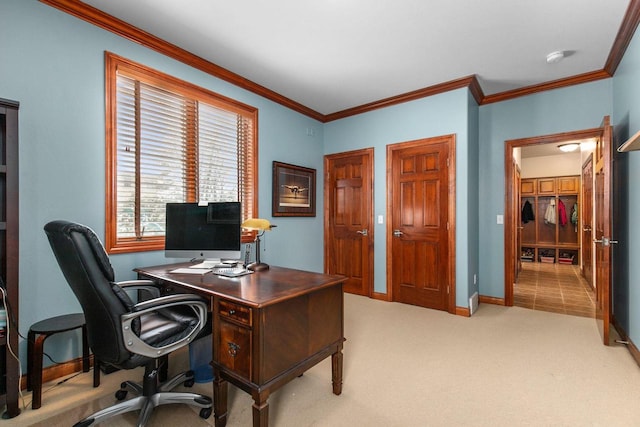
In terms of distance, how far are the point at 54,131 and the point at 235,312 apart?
1882 mm

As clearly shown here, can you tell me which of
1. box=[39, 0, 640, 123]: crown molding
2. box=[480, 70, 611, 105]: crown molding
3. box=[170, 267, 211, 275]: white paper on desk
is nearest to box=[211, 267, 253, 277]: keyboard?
box=[170, 267, 211, 275]: white paper on desk

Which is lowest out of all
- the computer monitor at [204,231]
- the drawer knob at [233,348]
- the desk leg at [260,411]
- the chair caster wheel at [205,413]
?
the chair caster wheel at [205,413]

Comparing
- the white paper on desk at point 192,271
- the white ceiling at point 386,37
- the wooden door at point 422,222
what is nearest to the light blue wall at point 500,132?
the white ceiling at point 386,37

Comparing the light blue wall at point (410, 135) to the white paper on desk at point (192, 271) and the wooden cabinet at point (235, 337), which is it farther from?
the wooden cabinet at point (235, 337)

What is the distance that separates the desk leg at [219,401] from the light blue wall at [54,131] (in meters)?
1.37

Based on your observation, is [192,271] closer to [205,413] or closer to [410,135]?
[205,413]

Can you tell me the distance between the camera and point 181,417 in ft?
5.72

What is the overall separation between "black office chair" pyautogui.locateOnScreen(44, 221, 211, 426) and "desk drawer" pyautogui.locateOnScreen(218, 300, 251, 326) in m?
0.15

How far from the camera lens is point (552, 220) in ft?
23.4

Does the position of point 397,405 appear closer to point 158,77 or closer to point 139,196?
point 139,196

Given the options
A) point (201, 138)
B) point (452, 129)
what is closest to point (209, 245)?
point (201, 138)

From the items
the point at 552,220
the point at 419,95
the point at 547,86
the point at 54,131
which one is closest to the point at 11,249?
the point at 54,131

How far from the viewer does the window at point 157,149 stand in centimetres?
245

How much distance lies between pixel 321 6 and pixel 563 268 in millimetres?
7109
